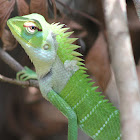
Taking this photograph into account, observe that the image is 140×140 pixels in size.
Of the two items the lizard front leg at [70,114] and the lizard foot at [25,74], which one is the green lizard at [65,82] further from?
the lizard foot at [25,74]

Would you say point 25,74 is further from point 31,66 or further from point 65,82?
point 31,66

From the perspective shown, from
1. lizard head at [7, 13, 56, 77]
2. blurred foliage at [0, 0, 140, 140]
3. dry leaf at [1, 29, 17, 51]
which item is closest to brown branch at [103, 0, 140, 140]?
lizard head at [7, 13, 56, 77]

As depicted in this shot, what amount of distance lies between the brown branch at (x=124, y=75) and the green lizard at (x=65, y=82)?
1.00 meters

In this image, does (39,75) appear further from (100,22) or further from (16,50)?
(100,22)

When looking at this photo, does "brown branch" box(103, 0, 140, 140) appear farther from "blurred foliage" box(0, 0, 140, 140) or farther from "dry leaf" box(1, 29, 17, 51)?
"dry leaf" box(1, 29, 17, 51)

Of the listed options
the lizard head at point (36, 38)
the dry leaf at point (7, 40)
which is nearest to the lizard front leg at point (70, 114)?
the lizard head at point (36, 38)

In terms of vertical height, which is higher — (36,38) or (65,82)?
(36,38)

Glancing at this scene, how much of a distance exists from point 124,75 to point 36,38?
116 cm

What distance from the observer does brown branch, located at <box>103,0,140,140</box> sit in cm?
100

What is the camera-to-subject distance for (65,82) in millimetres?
2168

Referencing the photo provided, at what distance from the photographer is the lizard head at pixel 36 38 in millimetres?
2084

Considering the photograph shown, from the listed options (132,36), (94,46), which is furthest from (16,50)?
(132,36)

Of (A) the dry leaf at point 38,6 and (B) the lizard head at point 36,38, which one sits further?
(A) the dry leaf at point 38,6

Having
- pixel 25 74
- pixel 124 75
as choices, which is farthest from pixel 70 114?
pixel 124 75
